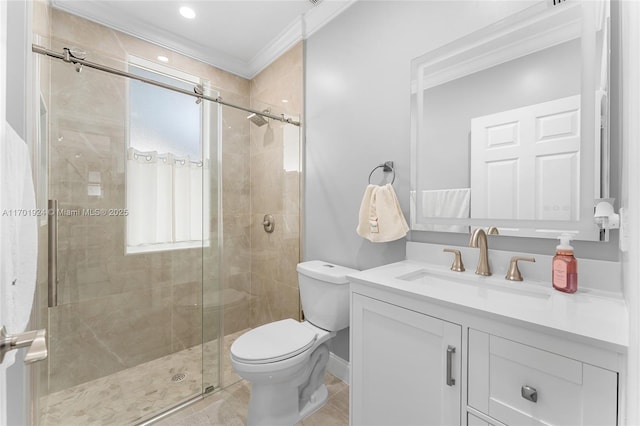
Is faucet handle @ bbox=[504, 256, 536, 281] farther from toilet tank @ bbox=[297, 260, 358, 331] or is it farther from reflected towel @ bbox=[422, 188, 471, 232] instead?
toilet tank @ bbox=[297, 260, 358, 331]

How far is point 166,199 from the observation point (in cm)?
190

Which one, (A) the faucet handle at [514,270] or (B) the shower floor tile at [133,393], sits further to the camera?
(B) the shower floor tile at [133,393]

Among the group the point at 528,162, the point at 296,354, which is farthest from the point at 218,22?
the point at 296,354

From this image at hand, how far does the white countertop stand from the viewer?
0.66 meters

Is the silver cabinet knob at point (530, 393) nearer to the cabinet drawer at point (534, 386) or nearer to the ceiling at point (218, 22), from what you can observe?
the cabinet drawer at point (534, 386)

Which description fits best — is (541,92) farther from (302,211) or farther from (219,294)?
(219,294)

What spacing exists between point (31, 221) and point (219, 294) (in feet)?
4.29

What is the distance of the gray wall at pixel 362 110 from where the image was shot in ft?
4.30

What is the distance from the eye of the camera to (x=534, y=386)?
69 cm

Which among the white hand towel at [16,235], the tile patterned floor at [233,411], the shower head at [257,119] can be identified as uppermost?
the shower head at [257,119]

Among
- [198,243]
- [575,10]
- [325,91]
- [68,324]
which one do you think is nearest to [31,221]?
A: [198,243]

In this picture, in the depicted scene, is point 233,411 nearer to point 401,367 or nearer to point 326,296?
point 326,296

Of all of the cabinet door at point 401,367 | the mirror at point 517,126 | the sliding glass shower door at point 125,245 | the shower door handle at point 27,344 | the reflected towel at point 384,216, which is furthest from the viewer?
the sliding glass shower door at point 125,245

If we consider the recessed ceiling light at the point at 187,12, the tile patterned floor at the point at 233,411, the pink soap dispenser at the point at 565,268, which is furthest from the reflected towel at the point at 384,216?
the recessed ceiling light at the point at 187,12
